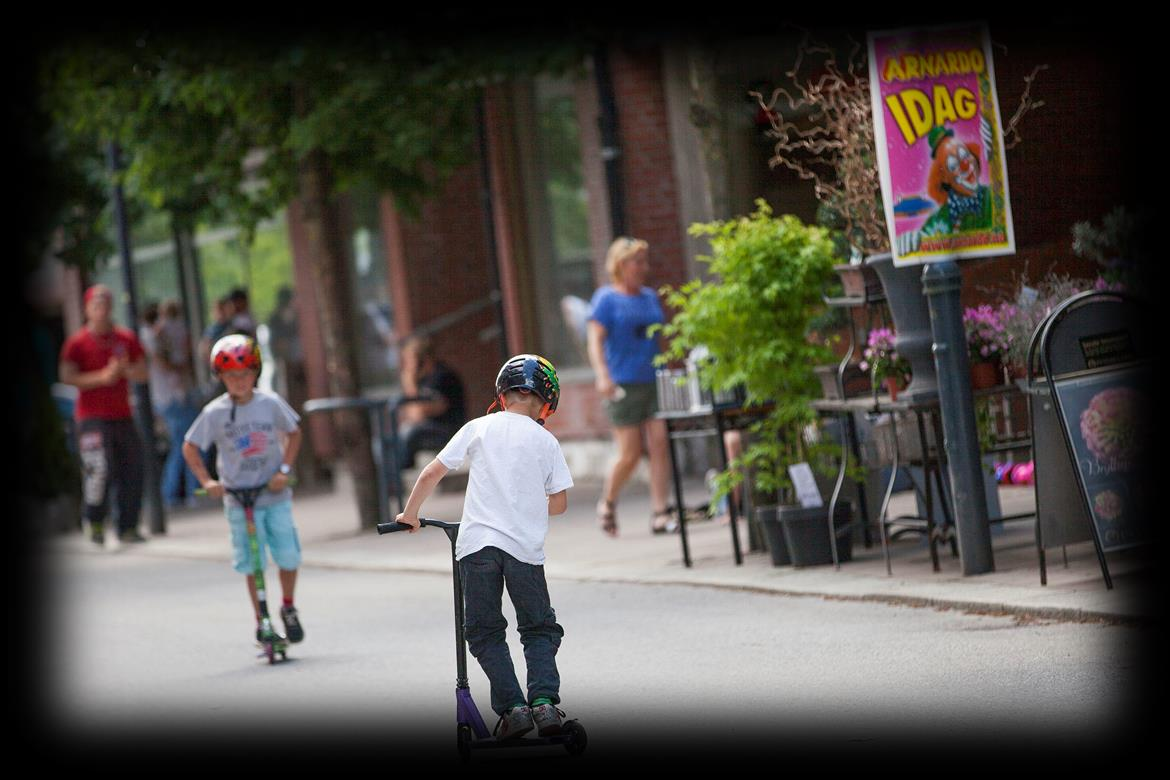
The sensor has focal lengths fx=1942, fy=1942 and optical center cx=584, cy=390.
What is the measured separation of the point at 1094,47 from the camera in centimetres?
1031

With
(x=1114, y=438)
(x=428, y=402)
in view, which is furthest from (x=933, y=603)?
(x=428, y=402)

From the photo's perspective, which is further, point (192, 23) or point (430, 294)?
point (430, 294)

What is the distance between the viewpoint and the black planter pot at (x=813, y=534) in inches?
435

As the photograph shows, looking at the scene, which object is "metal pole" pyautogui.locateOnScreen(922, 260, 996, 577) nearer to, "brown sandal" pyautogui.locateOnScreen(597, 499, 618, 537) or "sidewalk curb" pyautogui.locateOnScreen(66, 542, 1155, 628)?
"sidewalk curb" pyautogui.locateOnScreen(66, 542, 1155, 628)

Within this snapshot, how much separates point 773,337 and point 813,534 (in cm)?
115

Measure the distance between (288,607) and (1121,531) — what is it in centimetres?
425

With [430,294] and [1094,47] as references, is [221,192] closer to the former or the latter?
[430,294]

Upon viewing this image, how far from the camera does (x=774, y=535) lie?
11289mm

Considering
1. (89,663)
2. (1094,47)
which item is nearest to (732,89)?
(1094,47)

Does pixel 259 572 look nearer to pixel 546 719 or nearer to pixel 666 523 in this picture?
pixel 546 719

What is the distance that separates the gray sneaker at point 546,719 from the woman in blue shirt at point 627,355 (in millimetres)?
6688

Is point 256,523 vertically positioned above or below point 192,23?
below

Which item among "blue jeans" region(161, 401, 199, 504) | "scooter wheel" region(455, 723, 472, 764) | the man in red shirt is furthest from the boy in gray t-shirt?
"blue jeans" region(161, 401, 199, 504)

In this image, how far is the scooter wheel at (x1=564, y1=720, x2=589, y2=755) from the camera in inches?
259
